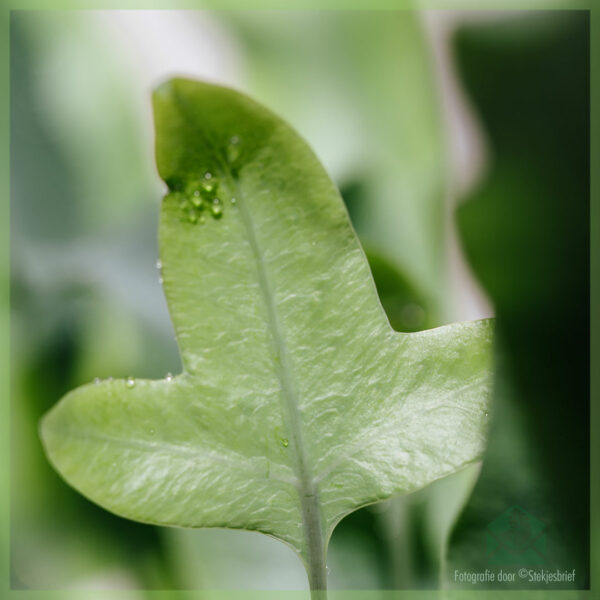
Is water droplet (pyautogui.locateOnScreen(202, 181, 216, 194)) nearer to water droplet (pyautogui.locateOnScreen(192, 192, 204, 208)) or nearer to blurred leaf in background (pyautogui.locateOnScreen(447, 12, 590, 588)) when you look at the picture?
water droplet (pyautogui.locateOnScreen(192, 192, 204, 208))

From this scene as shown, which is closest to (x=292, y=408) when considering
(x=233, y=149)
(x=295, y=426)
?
(x=295, y=426)

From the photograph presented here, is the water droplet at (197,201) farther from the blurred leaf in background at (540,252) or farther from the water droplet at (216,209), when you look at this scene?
the blurred leaf in background at (540,252)

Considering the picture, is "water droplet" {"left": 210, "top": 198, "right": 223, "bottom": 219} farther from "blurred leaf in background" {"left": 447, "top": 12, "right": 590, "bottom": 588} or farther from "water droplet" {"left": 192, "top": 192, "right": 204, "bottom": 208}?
"blurred leaf in background" {"left": 447, "top": 12, "right": 590, "bottom": 588}

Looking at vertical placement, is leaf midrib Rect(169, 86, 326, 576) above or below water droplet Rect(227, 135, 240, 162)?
below

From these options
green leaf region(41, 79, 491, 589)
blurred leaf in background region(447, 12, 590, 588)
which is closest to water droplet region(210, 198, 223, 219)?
green leaf region(41, 79, 491, 589)

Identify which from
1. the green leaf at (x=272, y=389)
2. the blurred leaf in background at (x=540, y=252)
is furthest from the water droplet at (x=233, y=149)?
the blurred leaf in background at (x=540, y=252)

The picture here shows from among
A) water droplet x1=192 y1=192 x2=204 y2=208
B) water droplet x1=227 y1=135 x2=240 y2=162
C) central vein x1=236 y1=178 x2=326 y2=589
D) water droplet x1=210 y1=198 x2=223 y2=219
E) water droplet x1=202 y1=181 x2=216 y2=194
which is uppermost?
water droplet x1=227 y1=135 x2=240 y2=162

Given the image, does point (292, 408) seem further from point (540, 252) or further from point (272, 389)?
point (540, 252)
